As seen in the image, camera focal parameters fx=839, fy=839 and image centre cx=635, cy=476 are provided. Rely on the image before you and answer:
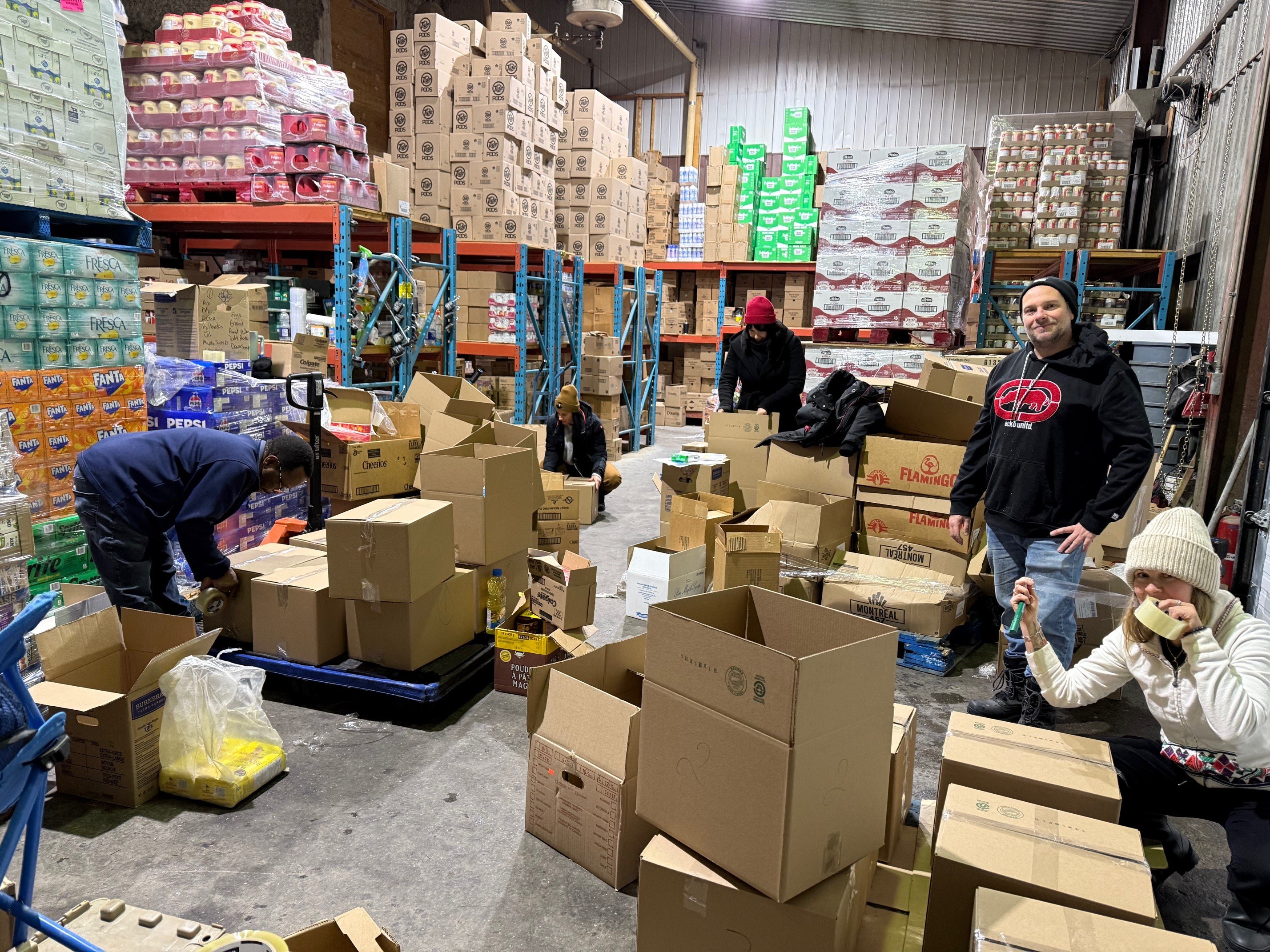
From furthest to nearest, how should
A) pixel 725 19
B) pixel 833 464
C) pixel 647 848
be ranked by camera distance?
pixel 725 19 → pixel 833 464 → pixel 647 848

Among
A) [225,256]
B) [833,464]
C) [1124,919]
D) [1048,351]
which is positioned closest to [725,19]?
[225,256]

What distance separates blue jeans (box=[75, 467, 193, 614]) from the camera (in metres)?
3.46

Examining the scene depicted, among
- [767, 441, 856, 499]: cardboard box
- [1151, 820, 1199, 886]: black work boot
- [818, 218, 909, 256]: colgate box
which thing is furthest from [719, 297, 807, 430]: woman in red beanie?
[1151, 820, 1199, 886]: black work boot

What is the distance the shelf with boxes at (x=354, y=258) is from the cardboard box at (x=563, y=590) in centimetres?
312

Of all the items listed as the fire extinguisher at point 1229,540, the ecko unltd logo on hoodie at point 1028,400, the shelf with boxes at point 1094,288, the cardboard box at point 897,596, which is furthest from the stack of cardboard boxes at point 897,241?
the ecko unltd logo on hoodie at point 1028,400

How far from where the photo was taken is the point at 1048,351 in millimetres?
3203

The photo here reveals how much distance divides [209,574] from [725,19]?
16.3m

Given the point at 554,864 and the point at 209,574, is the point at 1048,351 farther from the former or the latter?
the point at 209,574

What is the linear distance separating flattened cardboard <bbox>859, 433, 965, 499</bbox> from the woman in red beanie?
1.18 m

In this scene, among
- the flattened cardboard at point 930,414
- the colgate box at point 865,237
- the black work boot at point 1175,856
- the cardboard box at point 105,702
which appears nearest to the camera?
the black work boot at point 1175,856

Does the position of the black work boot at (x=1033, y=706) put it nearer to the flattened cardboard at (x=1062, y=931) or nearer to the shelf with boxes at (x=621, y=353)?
the flattened cardboard at (x=1062, y=931)

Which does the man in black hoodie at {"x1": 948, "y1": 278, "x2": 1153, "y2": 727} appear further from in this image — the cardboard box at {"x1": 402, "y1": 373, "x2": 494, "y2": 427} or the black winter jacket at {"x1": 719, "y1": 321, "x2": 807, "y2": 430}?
the cardboard box at {"x1": 402, "y1": 373, "x2": 494, "y2": 427}

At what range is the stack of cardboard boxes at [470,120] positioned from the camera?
29.5 ft

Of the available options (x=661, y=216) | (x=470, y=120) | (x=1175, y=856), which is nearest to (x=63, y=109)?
(x=470, y=120)
